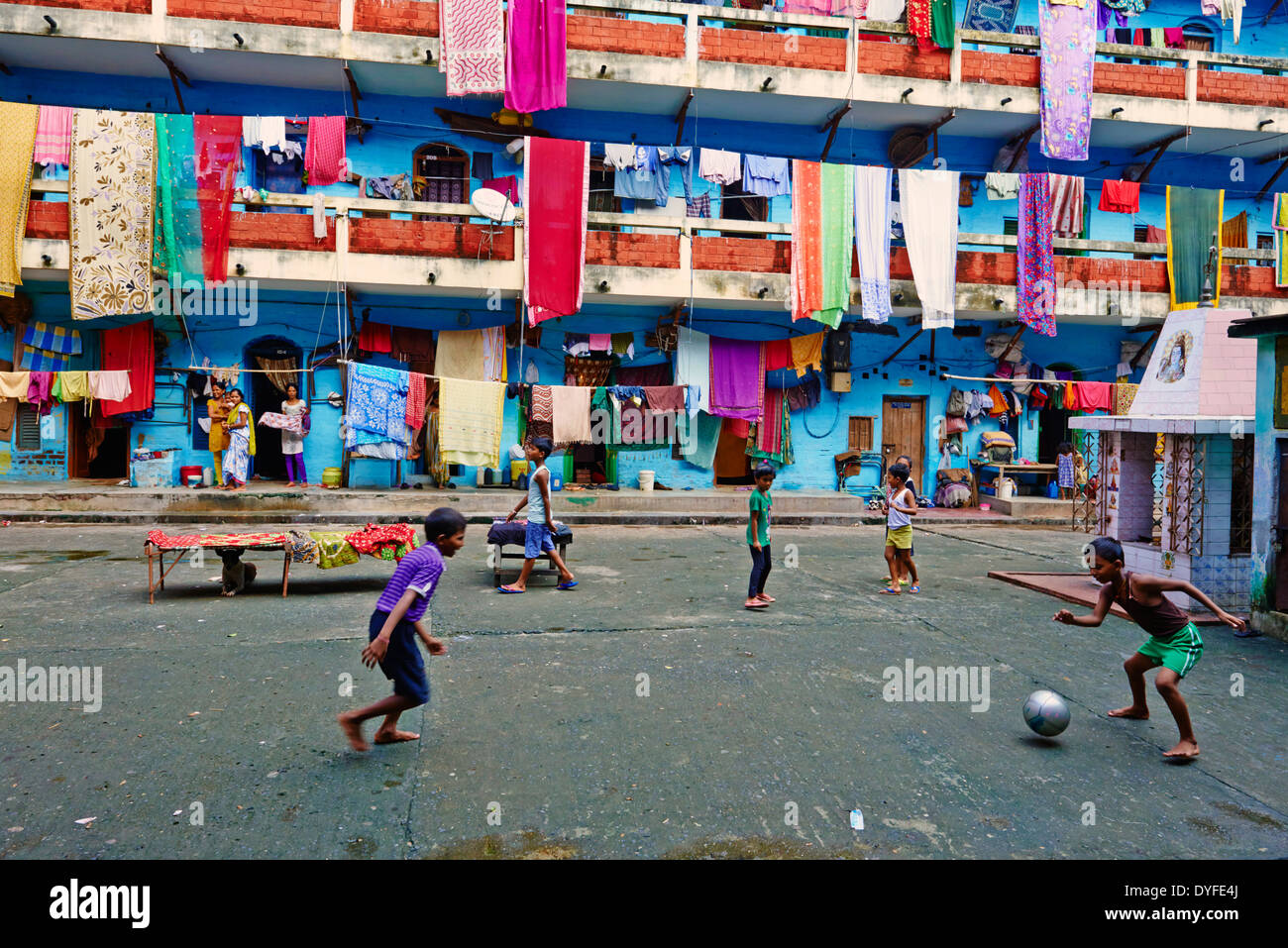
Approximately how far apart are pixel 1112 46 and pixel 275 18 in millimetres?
16897

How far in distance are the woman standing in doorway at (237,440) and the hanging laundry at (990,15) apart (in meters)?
17.6

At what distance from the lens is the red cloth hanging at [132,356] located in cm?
1530

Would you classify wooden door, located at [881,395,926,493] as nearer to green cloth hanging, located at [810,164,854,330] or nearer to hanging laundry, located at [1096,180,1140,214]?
green cloth hanging, located at [810,164,854,330]

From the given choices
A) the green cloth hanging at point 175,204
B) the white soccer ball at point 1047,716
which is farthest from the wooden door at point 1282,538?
the green cloth hanging at point 175,204

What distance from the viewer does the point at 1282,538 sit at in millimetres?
7551

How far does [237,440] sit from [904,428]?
14046mm

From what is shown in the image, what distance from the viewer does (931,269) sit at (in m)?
16.2

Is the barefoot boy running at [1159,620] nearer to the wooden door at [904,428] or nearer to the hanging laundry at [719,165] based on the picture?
the hanging laundry at [719,165]

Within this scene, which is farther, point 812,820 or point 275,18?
point 275,18

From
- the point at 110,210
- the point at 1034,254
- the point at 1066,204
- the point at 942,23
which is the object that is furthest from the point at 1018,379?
the point at 110,210

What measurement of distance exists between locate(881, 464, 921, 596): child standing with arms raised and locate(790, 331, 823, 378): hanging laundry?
28.4 ft

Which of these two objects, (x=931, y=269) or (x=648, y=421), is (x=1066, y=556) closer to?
(x=931, y=269)

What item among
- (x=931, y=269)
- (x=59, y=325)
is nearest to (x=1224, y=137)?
(x=931, y=269)

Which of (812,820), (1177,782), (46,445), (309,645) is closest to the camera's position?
(812,820)
